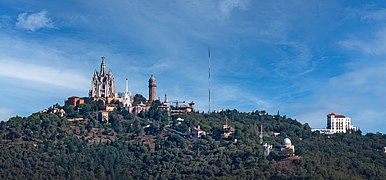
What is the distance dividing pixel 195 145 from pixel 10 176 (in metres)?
24.9

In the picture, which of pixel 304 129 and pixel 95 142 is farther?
pixel 304 129

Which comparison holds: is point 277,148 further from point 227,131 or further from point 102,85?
point 102,85

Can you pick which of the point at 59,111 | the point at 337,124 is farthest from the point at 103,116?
the point at 337,124

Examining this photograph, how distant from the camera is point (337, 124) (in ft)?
362

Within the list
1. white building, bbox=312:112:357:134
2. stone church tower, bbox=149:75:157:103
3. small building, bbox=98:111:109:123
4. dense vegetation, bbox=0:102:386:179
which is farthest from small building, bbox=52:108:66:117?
white building, bbox=312:112:357:134

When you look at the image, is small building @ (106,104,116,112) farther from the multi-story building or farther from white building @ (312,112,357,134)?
white building @ (312,112,357,134)

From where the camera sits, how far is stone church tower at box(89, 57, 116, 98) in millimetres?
106938

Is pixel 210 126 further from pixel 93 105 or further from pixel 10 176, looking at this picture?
pixel 10 176

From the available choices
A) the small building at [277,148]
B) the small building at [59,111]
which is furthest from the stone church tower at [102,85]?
the small building at [277,148]

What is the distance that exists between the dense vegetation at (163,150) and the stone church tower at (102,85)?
18.3ft

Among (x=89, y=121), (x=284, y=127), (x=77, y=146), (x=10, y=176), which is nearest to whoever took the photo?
(x=10, y=176)

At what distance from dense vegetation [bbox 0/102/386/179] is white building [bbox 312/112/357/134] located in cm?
433

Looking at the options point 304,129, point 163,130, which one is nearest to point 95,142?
point 163,130

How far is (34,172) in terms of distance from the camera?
7531 cm
